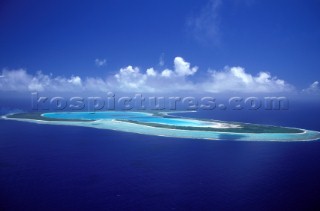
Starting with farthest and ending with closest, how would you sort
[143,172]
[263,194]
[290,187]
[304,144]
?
[304,144] < [143,172] < [290,187] < [263,194]

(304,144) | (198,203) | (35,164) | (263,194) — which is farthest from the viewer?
(304,144)

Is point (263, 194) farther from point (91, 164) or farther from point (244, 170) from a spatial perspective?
point (91, 164)

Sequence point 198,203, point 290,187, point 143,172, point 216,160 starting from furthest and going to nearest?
1. point 216,160
2. point 143,172
3. point 290,187
4. point 198,203

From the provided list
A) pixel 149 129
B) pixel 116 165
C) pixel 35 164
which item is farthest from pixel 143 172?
pixel 149 129

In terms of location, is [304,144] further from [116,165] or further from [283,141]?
[116,165]

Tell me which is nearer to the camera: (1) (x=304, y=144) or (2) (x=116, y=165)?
(2) (x=116, y=165)

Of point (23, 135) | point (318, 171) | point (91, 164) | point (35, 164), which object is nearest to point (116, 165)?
point (91, 164)
